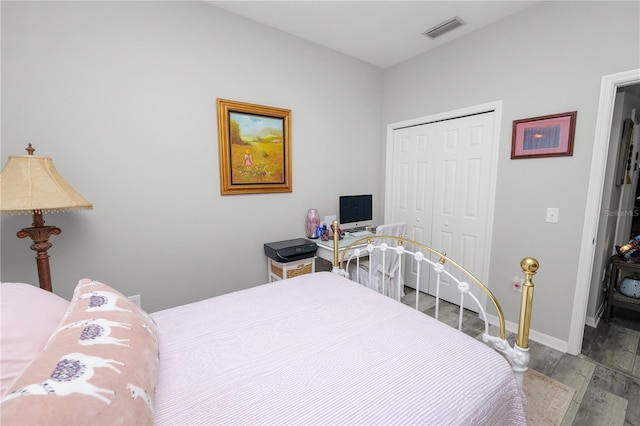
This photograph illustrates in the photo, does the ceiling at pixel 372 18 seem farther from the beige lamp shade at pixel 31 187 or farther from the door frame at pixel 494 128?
the beige lamp shade at pixel 31 187

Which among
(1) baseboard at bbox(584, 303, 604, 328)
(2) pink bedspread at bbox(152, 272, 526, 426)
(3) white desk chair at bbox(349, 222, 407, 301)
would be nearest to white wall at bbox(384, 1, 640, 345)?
(1) baseboard at bbox(584, 303, 604, 328)

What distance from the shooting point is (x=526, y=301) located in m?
1.10

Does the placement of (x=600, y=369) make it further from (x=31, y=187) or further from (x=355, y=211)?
(x=31, y=187)

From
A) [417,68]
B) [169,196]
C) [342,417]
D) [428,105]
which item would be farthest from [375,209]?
[342,417]

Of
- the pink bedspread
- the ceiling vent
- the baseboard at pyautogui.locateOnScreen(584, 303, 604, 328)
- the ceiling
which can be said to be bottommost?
the baseboard at pyautogui.locateOnScreen(584, 303, 604, 328)

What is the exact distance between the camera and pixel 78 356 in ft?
2.27

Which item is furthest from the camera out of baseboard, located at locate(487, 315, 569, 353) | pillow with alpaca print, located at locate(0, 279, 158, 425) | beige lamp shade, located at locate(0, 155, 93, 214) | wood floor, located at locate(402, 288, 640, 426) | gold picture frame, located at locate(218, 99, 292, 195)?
gold picture frame, located at locate(218, 99, 292, 195)

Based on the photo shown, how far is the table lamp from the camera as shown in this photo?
133 cm

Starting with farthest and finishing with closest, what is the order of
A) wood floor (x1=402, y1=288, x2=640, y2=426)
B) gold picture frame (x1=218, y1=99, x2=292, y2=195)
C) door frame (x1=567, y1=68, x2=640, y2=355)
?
gold picture frame (x1=218, y1=99, x2=292, y2=195) < door frame (x1=567, y1=68, x2=640, y2=355) < wood floor (x1=402, y1=288, x2=640, y2=426)

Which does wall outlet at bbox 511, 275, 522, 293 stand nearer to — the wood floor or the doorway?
the wood floor

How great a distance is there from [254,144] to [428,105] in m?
1.94

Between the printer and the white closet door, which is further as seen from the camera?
the white closet door

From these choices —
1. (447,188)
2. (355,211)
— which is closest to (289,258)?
(355,211)

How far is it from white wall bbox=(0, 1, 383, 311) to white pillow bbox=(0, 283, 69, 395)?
108 cm
